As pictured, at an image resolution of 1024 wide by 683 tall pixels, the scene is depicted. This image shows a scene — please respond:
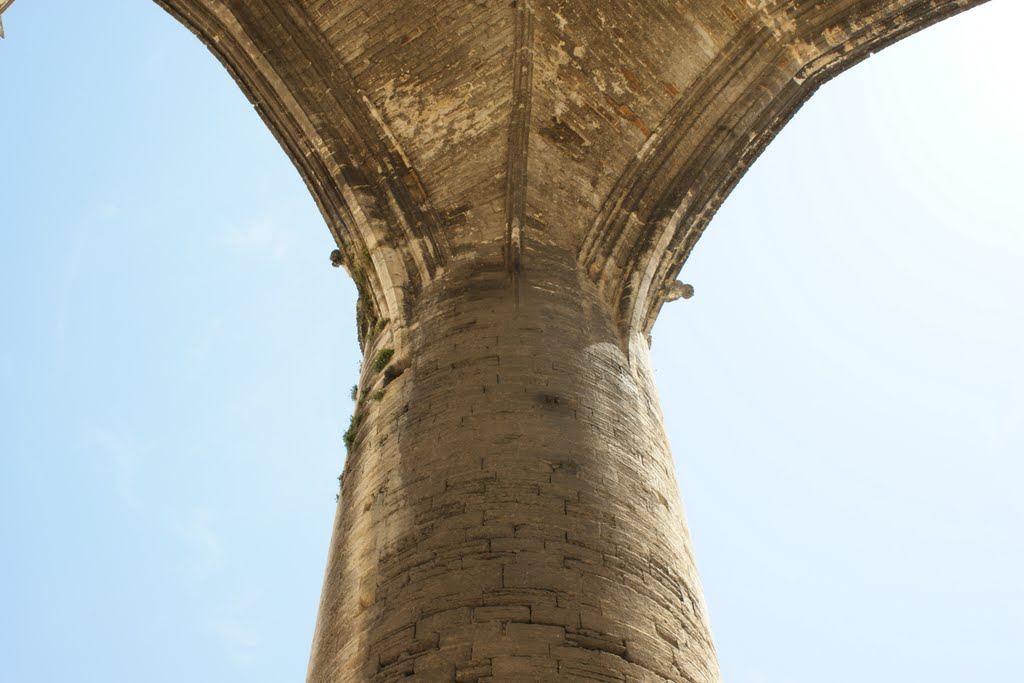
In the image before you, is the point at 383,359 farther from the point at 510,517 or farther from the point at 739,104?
the point at 739,104

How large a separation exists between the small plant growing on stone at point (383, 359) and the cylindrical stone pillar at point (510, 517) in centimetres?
4

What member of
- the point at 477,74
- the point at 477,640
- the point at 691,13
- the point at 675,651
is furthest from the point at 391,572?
the point at 691,13

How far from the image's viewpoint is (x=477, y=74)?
6.86 m

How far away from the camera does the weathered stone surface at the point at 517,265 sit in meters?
3.69

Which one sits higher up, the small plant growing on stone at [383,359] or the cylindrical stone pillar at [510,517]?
the small plant growing on stone at [383,359]

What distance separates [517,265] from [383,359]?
0.90 meters

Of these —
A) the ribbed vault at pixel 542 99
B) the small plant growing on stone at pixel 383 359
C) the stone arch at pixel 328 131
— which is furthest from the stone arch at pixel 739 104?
the small plant growing on stone at pixel 383 359

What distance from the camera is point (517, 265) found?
5891 mm

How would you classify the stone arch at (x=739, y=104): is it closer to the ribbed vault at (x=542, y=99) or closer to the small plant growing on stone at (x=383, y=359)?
the ribbed vault at (x=542, y=99)

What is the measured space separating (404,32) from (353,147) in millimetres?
843

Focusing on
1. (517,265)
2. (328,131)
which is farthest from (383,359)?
(328,131)

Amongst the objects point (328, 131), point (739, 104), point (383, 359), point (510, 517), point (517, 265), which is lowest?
point (510, 517)

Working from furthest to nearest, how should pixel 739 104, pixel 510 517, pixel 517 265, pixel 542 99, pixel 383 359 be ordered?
pixel 739 104 → pixel 542 99 → pixel 517 265 → pixel 383 359 → pixel 510 517

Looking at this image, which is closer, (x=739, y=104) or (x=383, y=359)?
(x=383, y=359)
